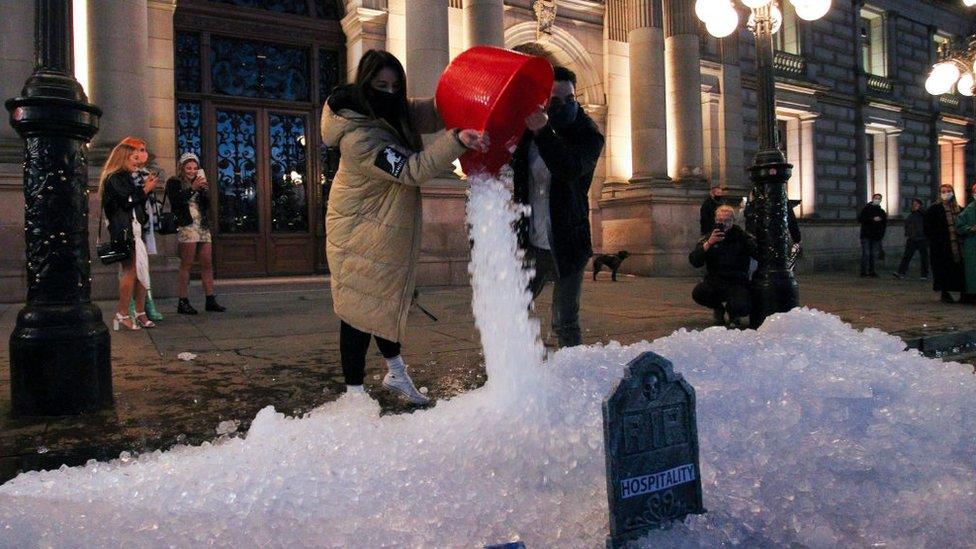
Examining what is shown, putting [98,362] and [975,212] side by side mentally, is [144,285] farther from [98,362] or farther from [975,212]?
[975,212]

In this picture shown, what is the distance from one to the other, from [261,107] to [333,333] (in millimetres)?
6807

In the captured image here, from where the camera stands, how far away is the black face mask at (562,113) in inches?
144

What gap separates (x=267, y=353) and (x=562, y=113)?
305 centimetres

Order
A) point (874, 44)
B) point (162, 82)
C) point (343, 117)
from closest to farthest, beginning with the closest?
point (343, 117) → point (162, 82) → point (874, 44)

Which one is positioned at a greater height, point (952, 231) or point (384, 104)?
point (384, 104)

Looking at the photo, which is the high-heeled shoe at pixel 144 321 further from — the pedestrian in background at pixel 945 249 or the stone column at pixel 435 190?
the pedestrian in background at pixel 945 249

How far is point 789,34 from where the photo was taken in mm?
19984

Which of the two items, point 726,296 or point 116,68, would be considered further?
point 116,68

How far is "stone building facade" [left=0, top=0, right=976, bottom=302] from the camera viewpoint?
9.23 m

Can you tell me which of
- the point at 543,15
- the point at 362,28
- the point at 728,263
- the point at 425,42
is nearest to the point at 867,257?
the point at 543,15

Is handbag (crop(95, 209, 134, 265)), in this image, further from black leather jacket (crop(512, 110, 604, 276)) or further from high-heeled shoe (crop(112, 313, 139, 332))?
black leather jacket (crop(512, 110, 604, 276))

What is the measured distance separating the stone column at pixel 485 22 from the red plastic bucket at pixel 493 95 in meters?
9.14

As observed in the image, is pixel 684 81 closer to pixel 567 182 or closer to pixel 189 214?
pixel 189 214

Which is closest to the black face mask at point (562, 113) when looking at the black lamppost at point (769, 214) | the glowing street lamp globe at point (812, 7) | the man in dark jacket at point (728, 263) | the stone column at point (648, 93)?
the man in dark jacket at point (728, 263)
